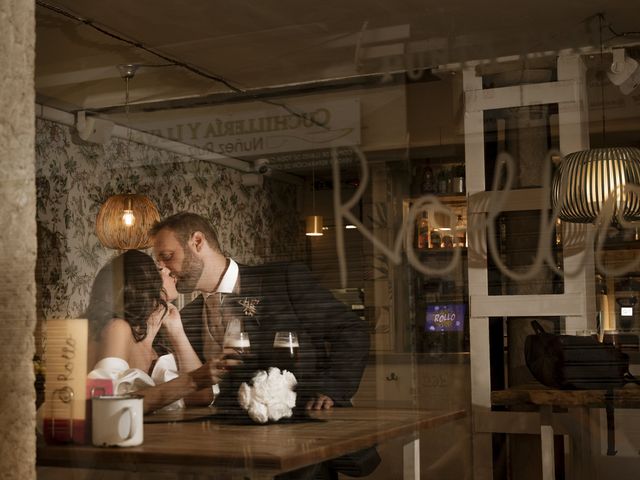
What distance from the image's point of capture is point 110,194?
3.24 ft

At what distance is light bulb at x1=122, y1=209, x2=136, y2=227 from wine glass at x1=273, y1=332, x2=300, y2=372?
0.22 metres

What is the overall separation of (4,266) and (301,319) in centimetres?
33

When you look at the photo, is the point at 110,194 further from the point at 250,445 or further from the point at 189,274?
the point at 250,445

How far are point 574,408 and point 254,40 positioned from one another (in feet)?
1.97

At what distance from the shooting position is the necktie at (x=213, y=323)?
94 centimetres

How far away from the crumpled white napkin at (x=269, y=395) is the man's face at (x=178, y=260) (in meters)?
0.13

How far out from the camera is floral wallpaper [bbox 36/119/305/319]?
0.93 m

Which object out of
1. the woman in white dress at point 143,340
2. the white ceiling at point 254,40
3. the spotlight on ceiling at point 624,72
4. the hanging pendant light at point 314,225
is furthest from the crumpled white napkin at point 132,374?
the spotlight on ceiling at point 624,72

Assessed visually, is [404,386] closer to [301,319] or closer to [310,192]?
[301,319]

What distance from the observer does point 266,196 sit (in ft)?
3.07

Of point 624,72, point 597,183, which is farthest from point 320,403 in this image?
point 624,72

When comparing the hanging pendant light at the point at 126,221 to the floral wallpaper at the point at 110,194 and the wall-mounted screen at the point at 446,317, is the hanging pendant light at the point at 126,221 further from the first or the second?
the wall-mounted screen at the point at 446,317

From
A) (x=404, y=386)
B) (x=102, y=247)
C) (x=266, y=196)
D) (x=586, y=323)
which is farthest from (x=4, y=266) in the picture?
(x=586, y=323)

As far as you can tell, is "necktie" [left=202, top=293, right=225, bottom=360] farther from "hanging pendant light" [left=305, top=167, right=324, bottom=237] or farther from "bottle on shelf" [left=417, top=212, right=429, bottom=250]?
"bottle on shelf" [left=417, top=212, right=429, bottom=250]
